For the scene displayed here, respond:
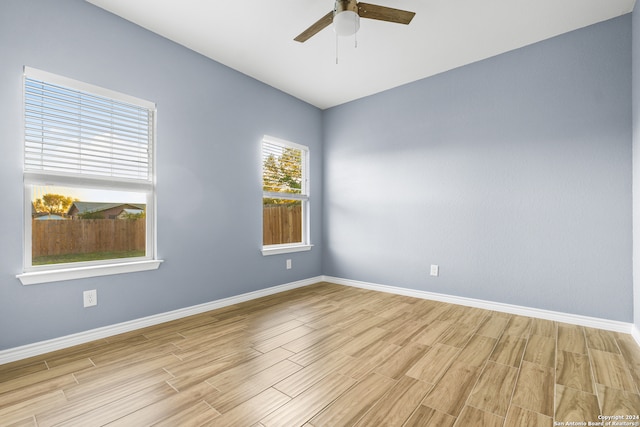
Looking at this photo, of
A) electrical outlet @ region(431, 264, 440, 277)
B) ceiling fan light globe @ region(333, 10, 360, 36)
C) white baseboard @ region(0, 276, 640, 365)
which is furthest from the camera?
electrical outlet @ region(431, 264, 440, 277)

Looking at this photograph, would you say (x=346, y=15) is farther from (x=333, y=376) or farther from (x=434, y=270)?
(x=434, y=270)

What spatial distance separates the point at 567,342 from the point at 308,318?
2.07 m

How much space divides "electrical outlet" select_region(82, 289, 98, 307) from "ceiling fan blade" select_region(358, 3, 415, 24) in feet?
9.35

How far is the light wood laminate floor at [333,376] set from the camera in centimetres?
143

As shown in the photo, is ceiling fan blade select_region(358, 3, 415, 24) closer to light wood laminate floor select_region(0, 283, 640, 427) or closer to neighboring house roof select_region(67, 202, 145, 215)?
light wood laminate floor select_region(0, 283, 640, 427)

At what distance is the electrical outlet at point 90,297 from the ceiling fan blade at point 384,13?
2850 mm

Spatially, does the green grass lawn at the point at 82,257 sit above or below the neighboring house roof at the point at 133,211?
below

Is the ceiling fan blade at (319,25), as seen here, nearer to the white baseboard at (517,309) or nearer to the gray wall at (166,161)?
the gray wall at (166,161)

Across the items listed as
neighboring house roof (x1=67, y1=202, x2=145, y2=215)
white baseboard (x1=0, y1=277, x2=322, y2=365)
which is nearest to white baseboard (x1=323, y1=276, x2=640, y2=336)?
white baseboard (x1=0, y1=277, x2=322, y2=365)

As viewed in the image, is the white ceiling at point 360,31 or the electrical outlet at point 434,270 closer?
the white ceiling at point 360,31

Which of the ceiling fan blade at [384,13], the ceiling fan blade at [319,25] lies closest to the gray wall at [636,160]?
the ceiling fan blade at [384,13]

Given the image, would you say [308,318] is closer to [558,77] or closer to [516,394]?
[516,394]

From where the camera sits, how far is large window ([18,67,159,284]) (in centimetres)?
209

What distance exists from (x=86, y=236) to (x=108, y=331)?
0.78 meters
